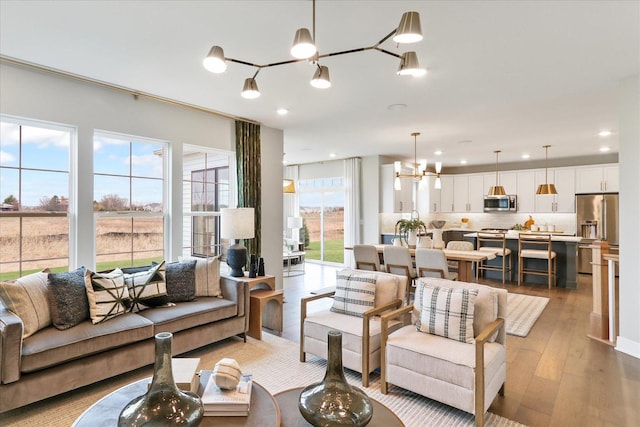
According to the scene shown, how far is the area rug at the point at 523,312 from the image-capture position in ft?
13.0

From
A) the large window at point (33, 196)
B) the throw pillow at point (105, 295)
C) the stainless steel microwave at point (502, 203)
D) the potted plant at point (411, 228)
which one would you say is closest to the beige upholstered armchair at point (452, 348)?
the throw pillow at point (105, 295)

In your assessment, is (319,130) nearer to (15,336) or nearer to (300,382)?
(300,382)

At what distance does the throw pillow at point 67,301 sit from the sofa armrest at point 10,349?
0.40 metres

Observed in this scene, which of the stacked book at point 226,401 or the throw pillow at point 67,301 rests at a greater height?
the throw pillow at point 67,301

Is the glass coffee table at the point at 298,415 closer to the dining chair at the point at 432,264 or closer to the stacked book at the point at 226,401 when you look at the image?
the stacked book at the point at 226,401

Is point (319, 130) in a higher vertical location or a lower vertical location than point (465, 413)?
higher

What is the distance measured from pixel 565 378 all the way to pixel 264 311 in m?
2.97

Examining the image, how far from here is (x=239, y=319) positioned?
3525 millimetres

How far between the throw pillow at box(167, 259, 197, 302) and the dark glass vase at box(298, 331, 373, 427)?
2.30 meters

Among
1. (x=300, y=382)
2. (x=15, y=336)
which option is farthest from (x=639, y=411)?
(x=15, y=336)

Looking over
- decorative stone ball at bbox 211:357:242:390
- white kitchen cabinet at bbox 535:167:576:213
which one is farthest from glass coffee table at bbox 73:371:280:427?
white kitchen cabinet at bbox 535:167:576:213

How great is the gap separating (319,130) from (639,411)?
15.6 feet

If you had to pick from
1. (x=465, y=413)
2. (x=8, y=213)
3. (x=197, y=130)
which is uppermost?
(x=197, y=130)

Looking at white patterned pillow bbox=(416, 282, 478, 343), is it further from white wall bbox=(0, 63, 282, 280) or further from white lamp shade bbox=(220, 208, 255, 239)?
white wall bbox=(0, 63, 282, 280)
